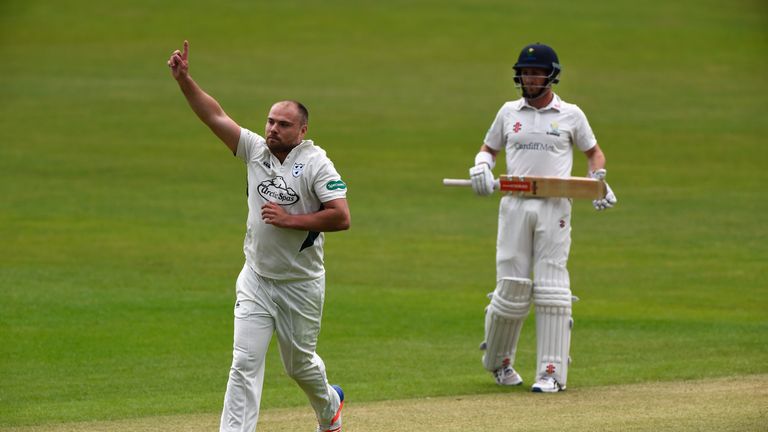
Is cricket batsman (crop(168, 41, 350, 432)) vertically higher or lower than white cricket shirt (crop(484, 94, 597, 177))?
lower

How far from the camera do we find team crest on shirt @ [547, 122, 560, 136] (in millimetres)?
10820

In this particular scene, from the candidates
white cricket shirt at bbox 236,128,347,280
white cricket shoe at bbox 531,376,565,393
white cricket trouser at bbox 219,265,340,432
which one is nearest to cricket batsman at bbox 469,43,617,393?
white cricket shoe at bbox 531,376,565,393

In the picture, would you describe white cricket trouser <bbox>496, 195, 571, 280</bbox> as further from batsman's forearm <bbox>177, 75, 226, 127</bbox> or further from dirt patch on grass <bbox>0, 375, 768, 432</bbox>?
batsman's forearm <bbox>177, 75, 226, 127</bbox>

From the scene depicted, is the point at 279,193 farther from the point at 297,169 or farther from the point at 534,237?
the point at 534,237

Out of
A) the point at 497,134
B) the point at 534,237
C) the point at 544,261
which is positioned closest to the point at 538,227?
the point at 534,237

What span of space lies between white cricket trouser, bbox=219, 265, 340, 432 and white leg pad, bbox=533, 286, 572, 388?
2637 millimetres

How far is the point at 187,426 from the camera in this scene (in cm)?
916

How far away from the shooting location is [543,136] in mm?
10812

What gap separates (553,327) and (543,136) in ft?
4.79

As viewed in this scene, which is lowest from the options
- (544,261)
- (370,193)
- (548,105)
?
(544,261)

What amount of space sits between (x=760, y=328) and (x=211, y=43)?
2941 cm

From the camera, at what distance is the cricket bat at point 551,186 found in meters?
10.5

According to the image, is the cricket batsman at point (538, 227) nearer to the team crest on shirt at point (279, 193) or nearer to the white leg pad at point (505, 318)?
the white leg pad at point (505, 318)

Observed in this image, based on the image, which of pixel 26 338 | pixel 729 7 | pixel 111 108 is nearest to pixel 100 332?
pixel 26 338
